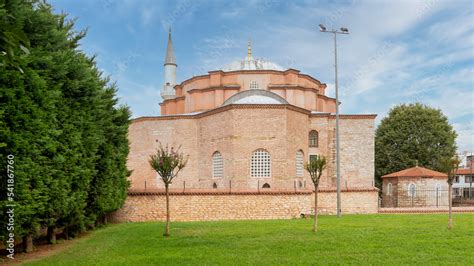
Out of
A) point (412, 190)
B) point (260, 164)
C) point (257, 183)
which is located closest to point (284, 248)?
point (257, 183)

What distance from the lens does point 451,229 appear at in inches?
450

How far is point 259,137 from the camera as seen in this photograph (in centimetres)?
2723

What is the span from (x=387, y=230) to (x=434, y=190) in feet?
63.9

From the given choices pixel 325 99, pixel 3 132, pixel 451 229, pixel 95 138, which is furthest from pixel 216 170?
pixel 3 132

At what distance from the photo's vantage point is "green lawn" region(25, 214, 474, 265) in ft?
24.7

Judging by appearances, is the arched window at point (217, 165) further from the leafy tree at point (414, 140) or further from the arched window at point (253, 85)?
the leafy tree at point (414, 140)

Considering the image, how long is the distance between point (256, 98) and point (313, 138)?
5.49 m

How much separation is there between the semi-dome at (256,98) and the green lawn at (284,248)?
57.5 ft

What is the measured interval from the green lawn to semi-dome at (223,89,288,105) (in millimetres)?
17523

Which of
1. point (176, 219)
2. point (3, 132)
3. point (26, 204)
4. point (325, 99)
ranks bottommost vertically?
point (176, 219)

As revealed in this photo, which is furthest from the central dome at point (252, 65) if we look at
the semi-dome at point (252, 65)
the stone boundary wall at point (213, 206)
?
the stone boundary wall at point (213, 206)

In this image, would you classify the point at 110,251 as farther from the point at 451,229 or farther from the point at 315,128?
the point at 315,128

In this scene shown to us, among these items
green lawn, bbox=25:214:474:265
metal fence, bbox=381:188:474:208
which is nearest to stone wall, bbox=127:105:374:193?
metal fence, bbox=381:188:474:208

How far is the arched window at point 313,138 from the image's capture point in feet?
102
